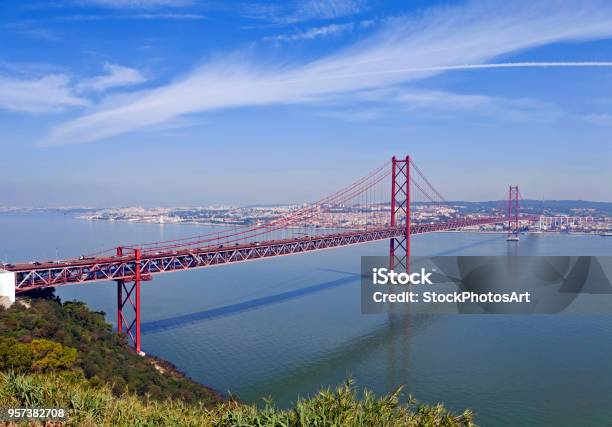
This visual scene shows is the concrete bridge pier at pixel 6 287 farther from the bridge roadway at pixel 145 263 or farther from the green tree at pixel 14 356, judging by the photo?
the green tree at pixel 14 356

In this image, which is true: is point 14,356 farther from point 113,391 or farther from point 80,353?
point 80,353

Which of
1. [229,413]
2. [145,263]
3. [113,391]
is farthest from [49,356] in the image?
[145,263]

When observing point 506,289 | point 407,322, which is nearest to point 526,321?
point 407,322

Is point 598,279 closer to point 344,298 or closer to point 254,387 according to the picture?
point 344,298

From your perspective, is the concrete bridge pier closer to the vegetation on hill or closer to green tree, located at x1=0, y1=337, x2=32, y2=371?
the vegetation on hill

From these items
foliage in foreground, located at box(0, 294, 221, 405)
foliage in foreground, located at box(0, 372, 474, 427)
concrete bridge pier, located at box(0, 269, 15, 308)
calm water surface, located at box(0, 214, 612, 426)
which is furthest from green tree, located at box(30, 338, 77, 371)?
calm water surface, located at box(0, 214, 612, 426)

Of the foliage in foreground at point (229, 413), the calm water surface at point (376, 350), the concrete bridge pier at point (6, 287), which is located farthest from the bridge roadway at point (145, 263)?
the foliage in foreground at point (229, 413)

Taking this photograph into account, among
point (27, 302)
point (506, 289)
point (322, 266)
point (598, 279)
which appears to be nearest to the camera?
point (27, 302)

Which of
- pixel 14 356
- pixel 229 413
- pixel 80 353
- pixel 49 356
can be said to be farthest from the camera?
pixel 80 353
